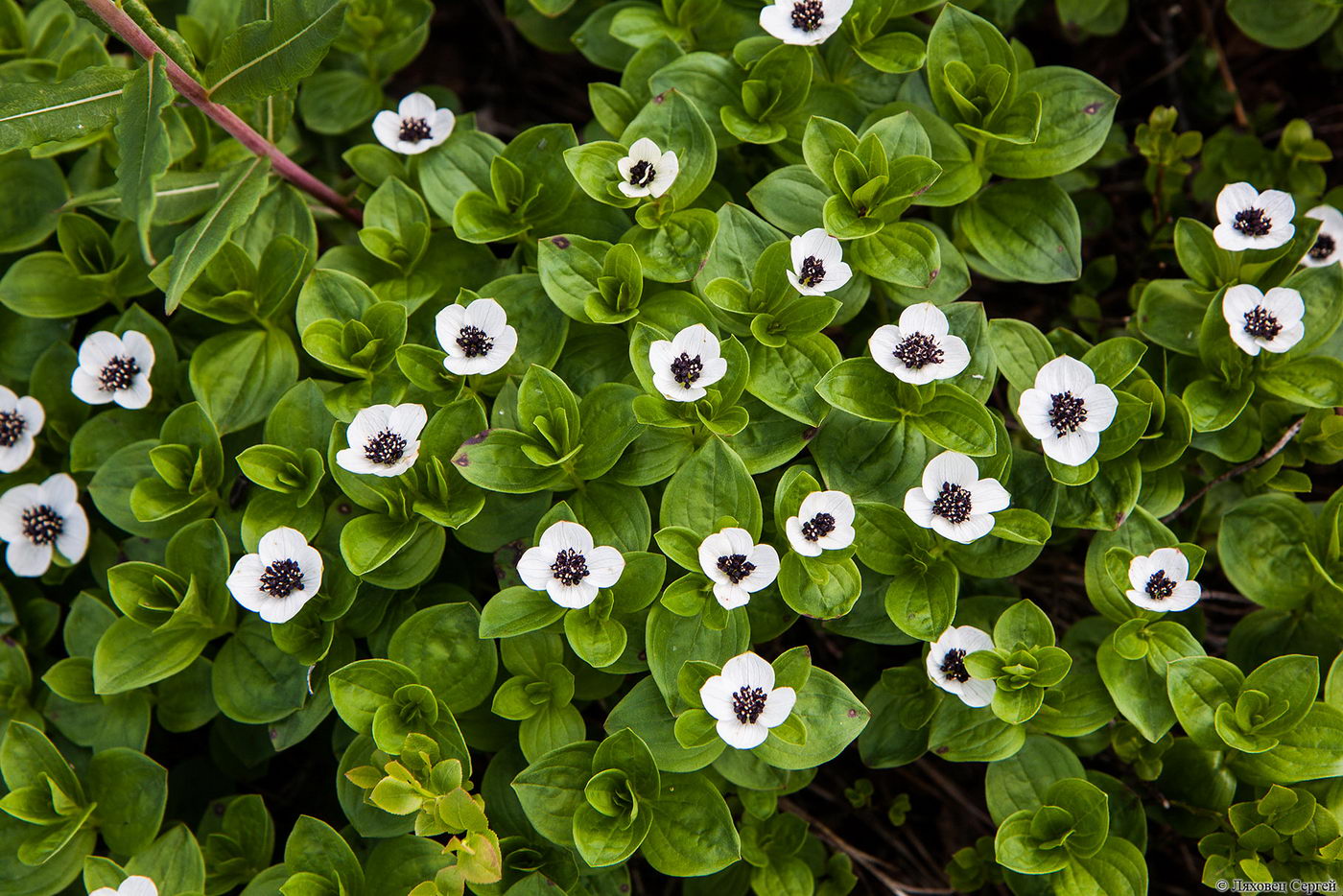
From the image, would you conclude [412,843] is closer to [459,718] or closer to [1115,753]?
[459,718]

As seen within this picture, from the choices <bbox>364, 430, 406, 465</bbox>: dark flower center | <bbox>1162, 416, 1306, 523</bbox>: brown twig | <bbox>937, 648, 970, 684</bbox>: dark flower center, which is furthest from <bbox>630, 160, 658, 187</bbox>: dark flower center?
<bbox>1162, 416, 1306, 523</bbox>: brown twig

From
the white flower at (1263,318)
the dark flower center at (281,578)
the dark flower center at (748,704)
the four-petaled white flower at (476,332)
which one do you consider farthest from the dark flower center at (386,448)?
the white flower at (1263,318)

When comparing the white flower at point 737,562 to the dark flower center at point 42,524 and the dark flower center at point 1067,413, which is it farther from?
the dark flower center at point 42,524

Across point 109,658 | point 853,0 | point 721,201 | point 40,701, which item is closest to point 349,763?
point 109,658

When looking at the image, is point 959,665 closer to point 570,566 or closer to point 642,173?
point 570,566

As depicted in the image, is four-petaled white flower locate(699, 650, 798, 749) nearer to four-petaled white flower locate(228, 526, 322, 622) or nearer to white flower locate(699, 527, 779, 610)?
white flower locate(699, 527, 779, 610)
